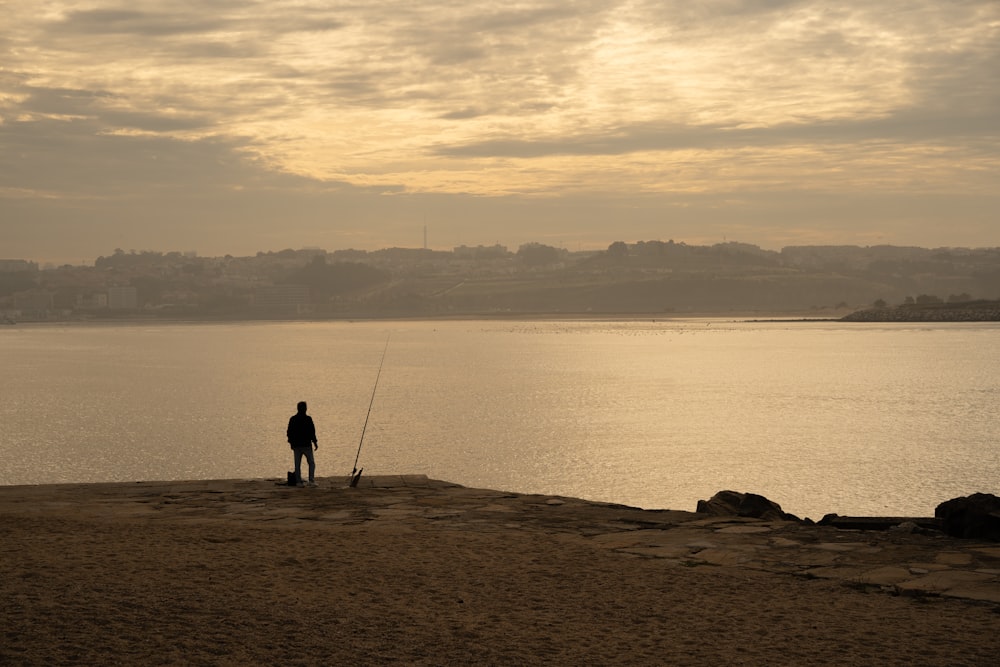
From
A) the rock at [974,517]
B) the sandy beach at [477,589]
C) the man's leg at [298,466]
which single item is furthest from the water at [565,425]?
the sandy beach at [477,589]

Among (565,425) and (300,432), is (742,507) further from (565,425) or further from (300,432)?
(565,425)

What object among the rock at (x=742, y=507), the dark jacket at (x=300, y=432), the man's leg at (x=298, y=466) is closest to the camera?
the rock at (x=742, y=507)

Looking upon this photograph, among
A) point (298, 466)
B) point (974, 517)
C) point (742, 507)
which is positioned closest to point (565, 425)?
point (298, 466)

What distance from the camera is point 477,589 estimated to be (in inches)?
326

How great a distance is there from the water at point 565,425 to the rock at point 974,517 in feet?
28.6

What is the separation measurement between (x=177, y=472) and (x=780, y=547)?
Result: 18.3 meters

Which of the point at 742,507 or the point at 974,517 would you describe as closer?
the point at 974,517

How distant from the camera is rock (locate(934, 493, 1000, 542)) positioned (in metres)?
9.90

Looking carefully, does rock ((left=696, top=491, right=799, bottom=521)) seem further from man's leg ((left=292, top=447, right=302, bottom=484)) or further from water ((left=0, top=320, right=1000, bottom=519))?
water ((left=0, top=320, right=1000, bottom=519))

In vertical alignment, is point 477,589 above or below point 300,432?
below

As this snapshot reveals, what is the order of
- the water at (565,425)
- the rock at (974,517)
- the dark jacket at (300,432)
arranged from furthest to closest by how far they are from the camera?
the water at (565,425) → the dark jacket at (300,432) → the rock at (974,517)

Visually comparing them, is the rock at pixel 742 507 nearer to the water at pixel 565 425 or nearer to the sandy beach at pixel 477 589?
the sandy beach at pixel 477 589

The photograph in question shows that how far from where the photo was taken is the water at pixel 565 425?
77.4ft

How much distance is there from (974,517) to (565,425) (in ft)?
82.5
